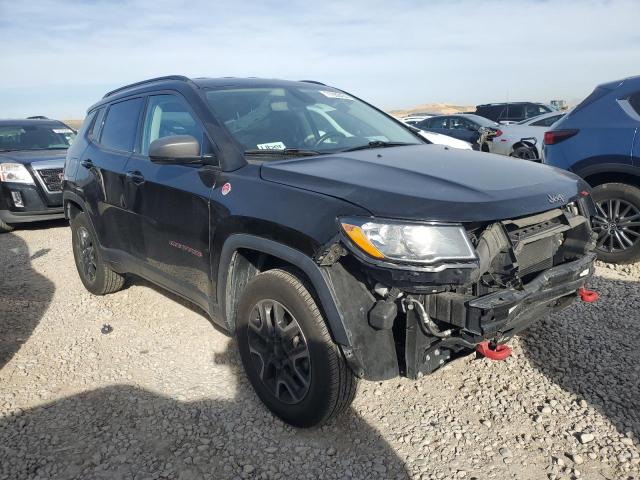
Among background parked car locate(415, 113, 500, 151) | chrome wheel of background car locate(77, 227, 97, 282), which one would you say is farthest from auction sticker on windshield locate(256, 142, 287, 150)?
background parked car locate(415, 113, 500, 151)

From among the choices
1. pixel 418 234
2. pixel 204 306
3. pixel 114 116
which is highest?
pixel 114 116

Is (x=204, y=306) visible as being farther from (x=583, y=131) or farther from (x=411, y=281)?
(x=583, y=131)

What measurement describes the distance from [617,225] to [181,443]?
4229mm

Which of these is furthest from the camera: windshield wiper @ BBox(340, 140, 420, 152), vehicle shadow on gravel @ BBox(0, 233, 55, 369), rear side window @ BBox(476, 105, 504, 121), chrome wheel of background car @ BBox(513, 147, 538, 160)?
rear side window @ BBox(476, 105, 504, 121)

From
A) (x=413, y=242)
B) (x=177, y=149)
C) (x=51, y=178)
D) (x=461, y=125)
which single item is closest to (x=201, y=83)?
(x=177, y=149)

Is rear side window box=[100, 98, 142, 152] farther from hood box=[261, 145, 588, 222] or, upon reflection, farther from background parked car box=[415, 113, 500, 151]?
background parked car box=[415, 113, 500, 151]

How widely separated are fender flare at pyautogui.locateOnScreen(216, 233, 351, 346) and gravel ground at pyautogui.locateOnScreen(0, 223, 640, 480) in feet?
2.38

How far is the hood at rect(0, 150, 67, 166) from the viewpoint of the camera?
786 cm

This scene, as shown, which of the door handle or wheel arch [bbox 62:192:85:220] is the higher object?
the door handle

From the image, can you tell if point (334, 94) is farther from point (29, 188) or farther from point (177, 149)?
point (29, 188)

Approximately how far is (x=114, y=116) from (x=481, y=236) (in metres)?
3.33

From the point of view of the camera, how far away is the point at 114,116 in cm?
438

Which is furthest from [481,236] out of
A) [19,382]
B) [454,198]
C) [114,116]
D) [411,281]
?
[114,116]

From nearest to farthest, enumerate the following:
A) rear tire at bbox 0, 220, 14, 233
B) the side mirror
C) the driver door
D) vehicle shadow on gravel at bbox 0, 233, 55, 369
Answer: the side mirror, the driver door, vehicle shadow on gravel at bbox 0, 233, 55, 369, rear tire at bbox 0, 220, 14, 233
